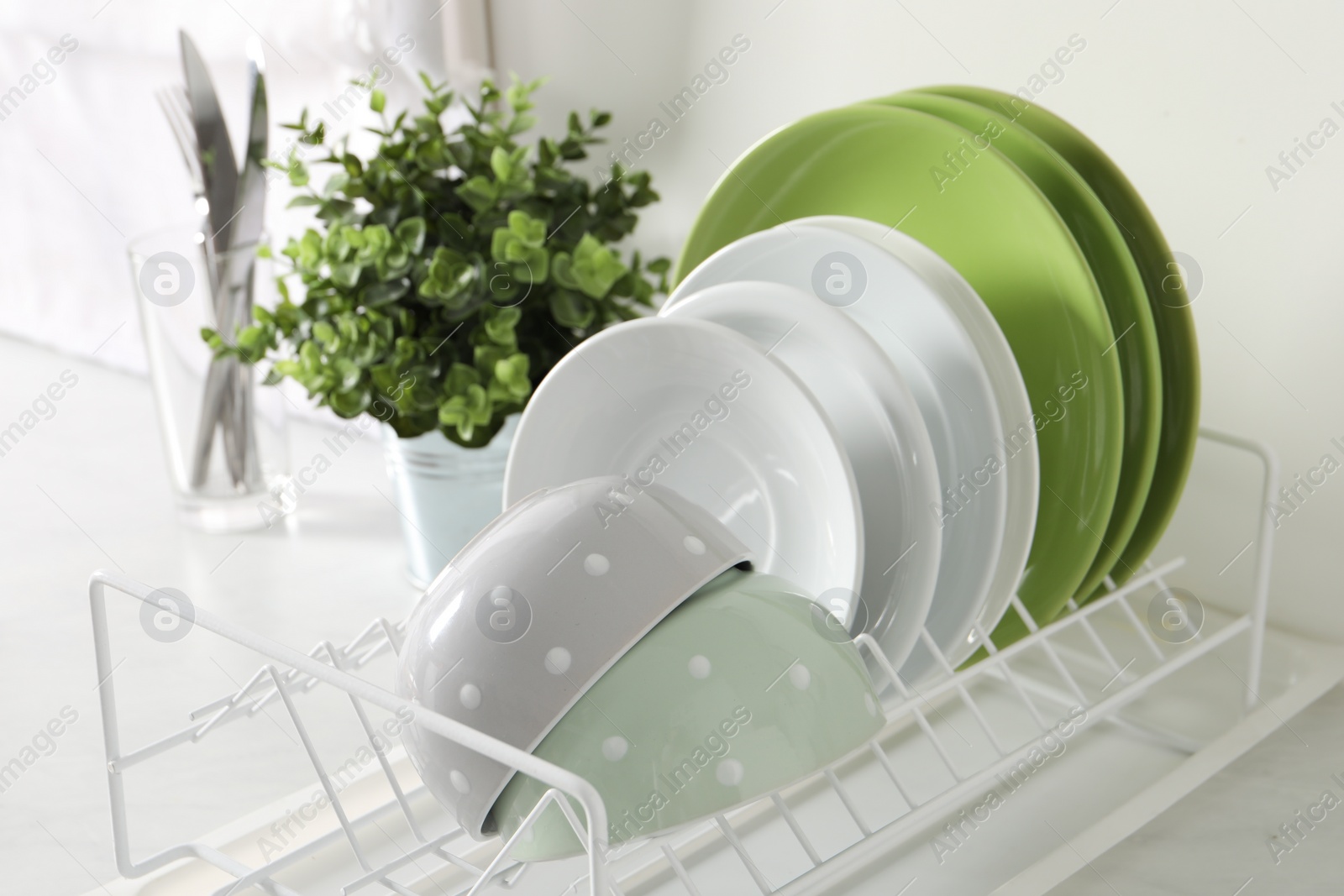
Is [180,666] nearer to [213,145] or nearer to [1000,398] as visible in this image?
[213,145]

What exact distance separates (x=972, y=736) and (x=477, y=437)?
0.44m

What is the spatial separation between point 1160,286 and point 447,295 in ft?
1.66

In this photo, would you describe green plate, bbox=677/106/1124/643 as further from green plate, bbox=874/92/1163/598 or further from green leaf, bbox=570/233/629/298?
green leaf, bbox=570/233/629/298

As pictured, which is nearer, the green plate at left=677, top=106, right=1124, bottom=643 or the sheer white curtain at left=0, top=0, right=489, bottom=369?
the green plate at left=677, top=106, right=1124, bottom=643

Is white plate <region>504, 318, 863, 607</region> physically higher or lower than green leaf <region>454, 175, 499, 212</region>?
lower

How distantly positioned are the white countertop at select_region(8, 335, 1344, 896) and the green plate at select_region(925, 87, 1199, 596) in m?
0.18

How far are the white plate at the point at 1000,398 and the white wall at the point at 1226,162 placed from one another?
0.29m

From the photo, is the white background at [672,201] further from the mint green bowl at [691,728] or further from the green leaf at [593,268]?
the mint green bowl at [691,728]

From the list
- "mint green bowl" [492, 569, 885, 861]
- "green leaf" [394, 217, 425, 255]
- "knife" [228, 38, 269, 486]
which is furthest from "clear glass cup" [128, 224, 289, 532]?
"mint green bowl" [492, 569, 885, 861]

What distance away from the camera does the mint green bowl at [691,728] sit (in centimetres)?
43

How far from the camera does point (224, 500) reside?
1212mm

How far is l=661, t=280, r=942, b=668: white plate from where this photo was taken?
59 centimetres

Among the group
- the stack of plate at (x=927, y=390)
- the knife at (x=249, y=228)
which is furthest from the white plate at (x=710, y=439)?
the knife at (x=249, y=228)

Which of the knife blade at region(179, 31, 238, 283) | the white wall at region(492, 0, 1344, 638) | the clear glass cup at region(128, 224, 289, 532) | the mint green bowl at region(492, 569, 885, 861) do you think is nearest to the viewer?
the mint green bowl at region(492, 569, 885, 861)
